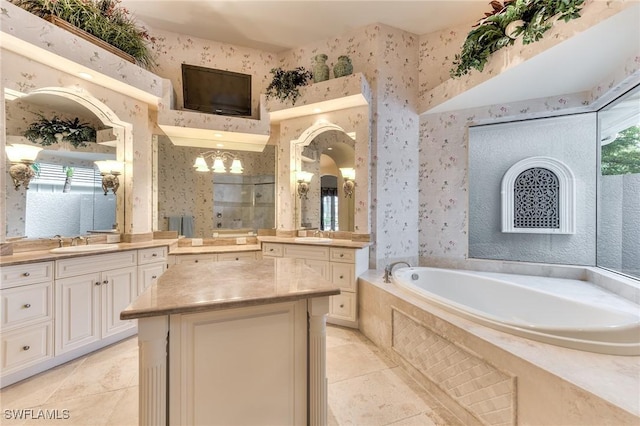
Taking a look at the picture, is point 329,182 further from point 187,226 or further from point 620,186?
point 620,186

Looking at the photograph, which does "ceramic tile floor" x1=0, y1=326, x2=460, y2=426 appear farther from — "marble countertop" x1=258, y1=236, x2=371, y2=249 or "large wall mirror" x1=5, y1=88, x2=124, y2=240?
"large wall mirror" x1=5, y1=88, x2=124, y2=240

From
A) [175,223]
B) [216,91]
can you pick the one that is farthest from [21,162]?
[216,91]

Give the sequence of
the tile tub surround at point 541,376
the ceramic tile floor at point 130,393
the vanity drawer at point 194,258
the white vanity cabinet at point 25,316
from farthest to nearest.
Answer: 1. the vanity drawer at point 194,258
2. the white vanity cabinet at point 25,316
3. the ceramic tile floor at point 130,393
4. the tile tub surround at point 541,376

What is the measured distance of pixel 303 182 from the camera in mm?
3541

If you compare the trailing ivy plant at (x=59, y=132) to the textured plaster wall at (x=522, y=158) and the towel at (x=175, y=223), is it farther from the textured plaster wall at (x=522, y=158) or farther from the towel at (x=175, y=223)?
the textured plaster wall at (x=522, y=158)

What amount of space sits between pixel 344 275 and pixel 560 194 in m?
2.38

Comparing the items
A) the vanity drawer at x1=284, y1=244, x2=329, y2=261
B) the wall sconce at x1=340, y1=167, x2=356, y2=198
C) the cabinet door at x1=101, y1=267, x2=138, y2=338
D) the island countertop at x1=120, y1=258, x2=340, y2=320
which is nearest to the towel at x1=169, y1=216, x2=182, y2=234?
the cabinet door at x1=101, y1=267, x2=138, y2=338

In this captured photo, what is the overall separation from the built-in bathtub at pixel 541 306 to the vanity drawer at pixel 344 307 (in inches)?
21.7

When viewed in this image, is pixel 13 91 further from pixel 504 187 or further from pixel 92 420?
pixel 504 187

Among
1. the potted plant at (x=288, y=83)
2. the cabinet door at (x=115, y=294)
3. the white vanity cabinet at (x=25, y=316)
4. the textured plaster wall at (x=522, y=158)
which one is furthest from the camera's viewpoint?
the potted plant at (x=288, y=83)

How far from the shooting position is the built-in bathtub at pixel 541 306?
1.30 metres

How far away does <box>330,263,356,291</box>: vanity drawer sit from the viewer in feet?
9.20

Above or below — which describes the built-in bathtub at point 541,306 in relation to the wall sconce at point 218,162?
below

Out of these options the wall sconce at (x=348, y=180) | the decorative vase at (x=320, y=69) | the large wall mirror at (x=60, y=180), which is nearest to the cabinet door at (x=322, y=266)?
the wall sconce at (x=348, y=180)
